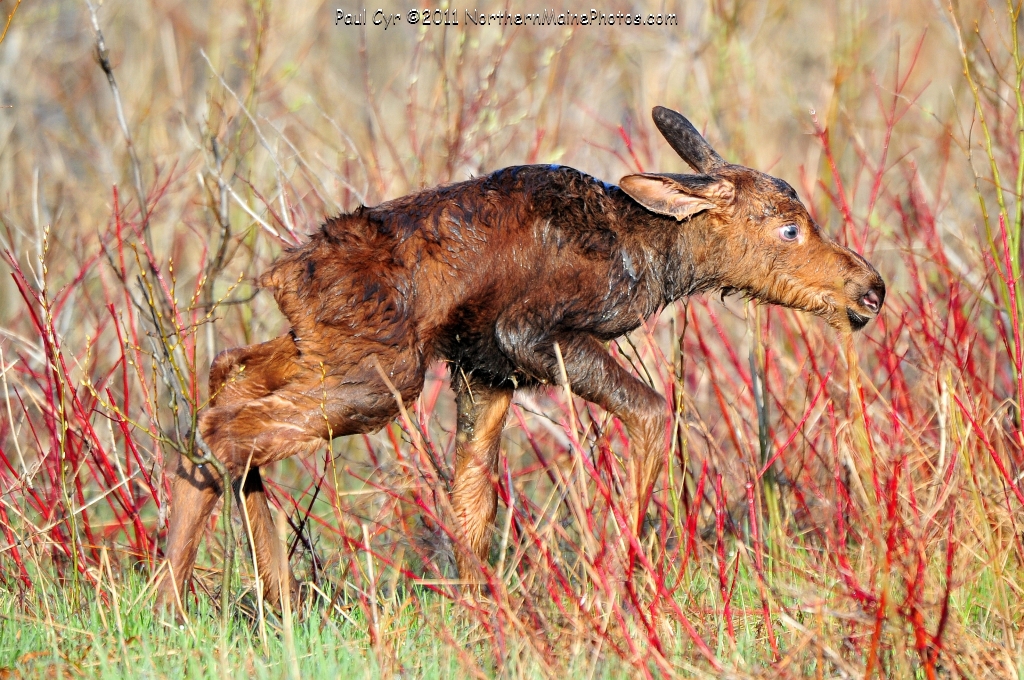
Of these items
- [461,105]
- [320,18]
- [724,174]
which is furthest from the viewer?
[320,18]

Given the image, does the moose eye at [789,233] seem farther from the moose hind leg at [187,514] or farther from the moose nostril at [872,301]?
the moose hind leg at [187,514]

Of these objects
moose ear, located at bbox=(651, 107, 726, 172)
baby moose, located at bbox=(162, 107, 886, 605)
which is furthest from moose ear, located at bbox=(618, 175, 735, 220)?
moose ear, located at bbox=(651, 107, 726, 172)

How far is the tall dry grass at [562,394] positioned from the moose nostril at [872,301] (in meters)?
0.16

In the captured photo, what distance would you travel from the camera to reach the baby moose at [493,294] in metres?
4.49

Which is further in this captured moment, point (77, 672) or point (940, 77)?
point (940, 77)

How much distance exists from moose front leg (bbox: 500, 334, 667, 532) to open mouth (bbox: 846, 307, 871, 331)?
3.59ft

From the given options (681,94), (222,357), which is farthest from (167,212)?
(222,357)

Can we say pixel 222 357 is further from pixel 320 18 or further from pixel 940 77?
pixel 940 77

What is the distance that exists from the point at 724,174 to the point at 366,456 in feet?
15.7

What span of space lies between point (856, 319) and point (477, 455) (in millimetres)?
1814

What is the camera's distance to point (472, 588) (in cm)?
489

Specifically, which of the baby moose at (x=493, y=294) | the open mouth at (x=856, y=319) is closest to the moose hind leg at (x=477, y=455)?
the baby moose at (x=493, y=294)

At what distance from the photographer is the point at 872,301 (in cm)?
514

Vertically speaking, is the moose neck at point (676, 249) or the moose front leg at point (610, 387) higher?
the moose neck at point (676, 249)
